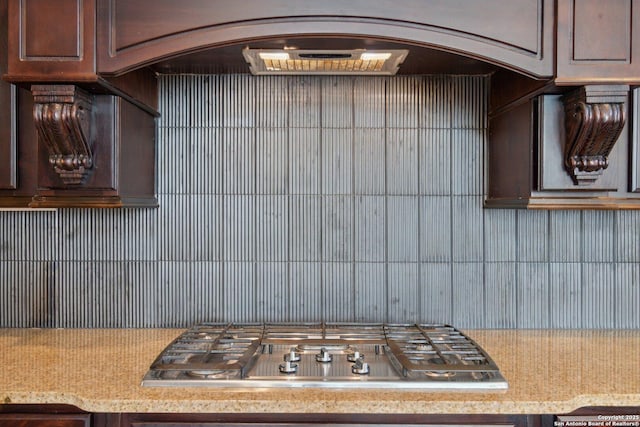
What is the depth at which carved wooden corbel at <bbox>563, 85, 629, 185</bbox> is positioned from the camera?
5.31ft

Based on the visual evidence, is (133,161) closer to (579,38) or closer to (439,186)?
(439,186)

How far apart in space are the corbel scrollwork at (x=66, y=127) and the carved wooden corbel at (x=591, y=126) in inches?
61.3

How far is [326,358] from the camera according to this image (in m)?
1.67

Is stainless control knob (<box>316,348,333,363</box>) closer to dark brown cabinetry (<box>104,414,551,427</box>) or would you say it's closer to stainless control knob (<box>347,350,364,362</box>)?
stainless control knob (<box>347,350,364,362</box>)

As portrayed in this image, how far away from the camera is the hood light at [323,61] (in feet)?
5.87

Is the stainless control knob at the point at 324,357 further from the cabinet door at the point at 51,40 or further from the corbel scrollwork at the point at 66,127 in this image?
the cabinet door at the point at 51,40

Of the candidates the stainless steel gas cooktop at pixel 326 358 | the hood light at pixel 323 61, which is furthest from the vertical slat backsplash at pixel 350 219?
the stainless steel gas cooktop at pixel 326 358

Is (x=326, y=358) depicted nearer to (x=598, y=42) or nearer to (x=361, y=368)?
(x=361, y=368)

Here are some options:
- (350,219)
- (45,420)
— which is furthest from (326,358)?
(45,420)

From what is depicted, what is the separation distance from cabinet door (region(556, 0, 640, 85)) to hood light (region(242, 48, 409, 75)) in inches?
20.0

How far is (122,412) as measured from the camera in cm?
139

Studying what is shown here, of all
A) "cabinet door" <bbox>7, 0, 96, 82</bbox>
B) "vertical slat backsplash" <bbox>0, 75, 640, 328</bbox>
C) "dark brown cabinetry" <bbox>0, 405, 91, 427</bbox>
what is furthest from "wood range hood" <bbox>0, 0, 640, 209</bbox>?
"dark brown cabinetry" <bbox>0, 405, 91, 427</bbox>

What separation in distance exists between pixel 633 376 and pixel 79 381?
1609 mm

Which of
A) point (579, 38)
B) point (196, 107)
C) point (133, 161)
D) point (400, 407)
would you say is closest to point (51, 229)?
point (133, 161)
